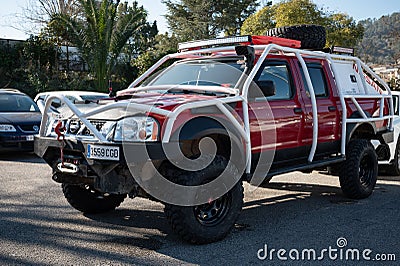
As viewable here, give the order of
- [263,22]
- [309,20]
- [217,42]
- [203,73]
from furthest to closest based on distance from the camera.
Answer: [263,22] → [309,20] → [217,42] → [203,73]

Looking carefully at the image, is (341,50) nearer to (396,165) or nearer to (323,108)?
(323,108)

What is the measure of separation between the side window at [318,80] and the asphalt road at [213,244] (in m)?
1.51

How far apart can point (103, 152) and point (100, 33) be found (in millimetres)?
15338

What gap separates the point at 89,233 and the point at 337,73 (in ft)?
13.4

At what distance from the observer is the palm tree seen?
753 inches

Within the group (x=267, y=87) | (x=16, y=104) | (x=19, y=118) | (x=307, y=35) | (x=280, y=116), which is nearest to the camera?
(x=267, y=87)

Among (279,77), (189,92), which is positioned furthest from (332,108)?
(189,92)

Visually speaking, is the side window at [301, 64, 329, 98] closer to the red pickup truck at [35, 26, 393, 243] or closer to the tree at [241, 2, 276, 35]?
the red pickup truck at [35, 26, 393, 243]

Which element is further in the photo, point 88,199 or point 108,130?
point 88,199

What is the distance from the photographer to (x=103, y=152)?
4602mm

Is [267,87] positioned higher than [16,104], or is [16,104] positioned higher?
[267,87]

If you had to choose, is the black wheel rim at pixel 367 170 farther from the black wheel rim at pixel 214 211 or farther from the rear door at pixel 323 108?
the black wheel rim at pixel 214 211

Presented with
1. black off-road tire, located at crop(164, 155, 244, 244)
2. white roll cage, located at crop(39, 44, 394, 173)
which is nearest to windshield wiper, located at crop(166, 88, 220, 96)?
white roll cage, located at crop(39, 44, 394, 173)

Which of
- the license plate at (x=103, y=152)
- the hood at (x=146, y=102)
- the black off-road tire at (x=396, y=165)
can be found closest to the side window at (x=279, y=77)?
the hood at (x=146, y=102)
